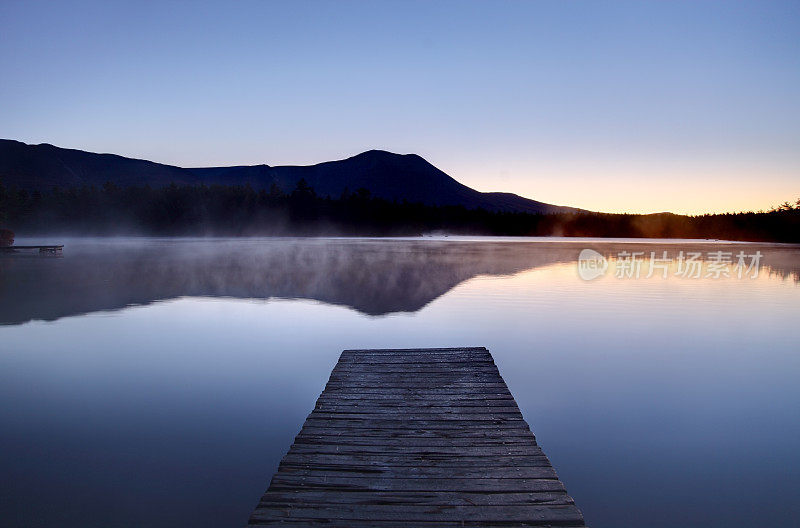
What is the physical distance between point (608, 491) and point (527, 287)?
A: 17784 mm

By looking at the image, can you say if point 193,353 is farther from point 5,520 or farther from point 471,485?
point 471,485

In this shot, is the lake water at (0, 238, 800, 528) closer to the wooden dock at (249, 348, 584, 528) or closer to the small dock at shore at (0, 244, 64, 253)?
the wooden dock at (249, 348, 584, 528)

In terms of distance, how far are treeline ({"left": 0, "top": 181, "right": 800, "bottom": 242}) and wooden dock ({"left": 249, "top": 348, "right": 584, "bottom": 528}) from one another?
9879 cm

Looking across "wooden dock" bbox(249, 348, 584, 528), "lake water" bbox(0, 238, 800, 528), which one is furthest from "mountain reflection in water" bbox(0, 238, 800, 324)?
"wooden dock" bbox(249, 348, 584, 528)

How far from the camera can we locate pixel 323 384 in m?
8.94

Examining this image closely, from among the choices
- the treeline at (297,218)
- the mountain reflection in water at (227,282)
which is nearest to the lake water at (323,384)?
the mountain reflection in water at (227,282)

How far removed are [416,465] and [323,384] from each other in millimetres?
4858

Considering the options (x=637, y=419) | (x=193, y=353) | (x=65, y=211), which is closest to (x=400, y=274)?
(x=193, y=353)

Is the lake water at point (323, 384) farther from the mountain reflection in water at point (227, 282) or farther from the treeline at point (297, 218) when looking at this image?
the treeline at point (297, 218)

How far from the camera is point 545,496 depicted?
12.5 feet

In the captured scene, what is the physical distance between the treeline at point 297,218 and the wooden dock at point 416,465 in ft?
324

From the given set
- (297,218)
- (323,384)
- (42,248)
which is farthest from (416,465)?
(297,218)

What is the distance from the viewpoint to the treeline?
95250mm

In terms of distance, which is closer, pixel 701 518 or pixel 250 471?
pixel 701 518
